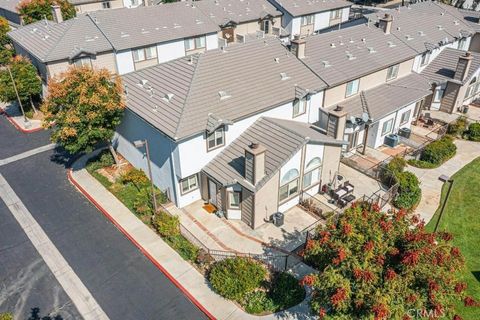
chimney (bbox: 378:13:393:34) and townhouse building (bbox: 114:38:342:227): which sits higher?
chimney (bbox: 378:13:393:34)

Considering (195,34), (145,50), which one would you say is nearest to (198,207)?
(145,50)

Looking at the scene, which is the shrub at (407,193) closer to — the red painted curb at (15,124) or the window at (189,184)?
the window at (189,184)

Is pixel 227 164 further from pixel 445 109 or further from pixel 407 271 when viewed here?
pixel 445 109

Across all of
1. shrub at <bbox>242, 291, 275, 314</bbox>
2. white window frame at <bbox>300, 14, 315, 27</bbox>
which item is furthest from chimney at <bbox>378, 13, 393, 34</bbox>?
shrub at <bbox>242, 291, 275, 314</bbox>

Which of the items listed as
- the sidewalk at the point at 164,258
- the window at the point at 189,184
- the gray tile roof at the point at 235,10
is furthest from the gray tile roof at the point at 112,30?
the window at the point at 189,184

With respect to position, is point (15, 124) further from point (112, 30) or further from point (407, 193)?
point (407, 193)

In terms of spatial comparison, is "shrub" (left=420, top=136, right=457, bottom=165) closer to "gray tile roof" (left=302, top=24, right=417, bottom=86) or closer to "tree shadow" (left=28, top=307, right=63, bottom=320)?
"gray tile roof" (left=302, top=24, right=417, bottom=86)

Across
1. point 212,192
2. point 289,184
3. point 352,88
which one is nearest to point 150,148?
point 212,192
